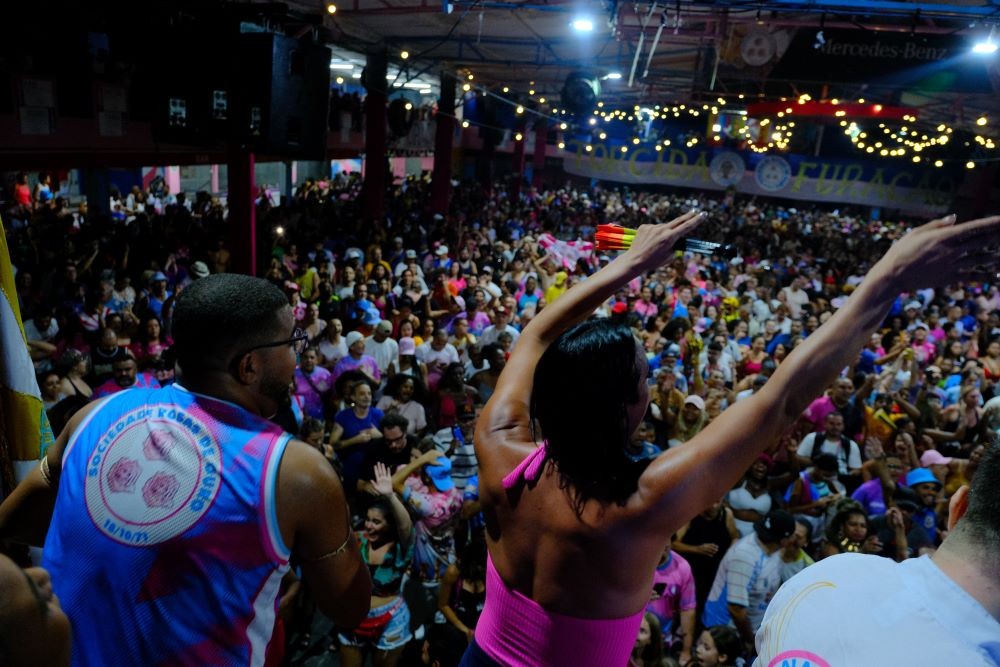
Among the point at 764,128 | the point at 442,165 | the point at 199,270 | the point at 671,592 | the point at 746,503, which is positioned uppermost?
the point at 764,128

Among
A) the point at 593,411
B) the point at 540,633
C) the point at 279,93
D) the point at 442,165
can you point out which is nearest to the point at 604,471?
the point at 593,411

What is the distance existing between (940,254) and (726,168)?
94.9 ft

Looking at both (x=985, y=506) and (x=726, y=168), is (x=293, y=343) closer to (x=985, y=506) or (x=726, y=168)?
(x=985, y=506)

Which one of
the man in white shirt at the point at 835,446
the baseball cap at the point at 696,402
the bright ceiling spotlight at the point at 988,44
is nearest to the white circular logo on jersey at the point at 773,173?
the bright ceiling spotlight at the point at 988,44

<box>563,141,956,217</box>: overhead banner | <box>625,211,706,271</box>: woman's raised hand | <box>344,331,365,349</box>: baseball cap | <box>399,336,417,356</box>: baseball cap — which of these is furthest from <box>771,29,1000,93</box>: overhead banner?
<box>563,141,956,217</box>: overhead banner

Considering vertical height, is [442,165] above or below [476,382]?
above

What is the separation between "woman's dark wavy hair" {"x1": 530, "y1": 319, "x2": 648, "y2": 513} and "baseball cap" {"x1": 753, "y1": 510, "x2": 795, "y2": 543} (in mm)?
3184

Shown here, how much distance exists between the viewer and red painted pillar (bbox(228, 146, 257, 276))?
29.9 ft

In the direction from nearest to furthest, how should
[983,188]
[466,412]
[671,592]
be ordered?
[671,592] → [466,412] → [983,188]

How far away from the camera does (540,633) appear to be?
1.30 meters

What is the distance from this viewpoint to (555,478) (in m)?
1.33

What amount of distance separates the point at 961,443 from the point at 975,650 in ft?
22.0

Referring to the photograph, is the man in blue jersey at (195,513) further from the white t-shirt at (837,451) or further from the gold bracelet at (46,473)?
the white t-shirt at (837,451)

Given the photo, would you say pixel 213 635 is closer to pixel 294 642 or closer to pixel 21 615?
pixel 21 615
